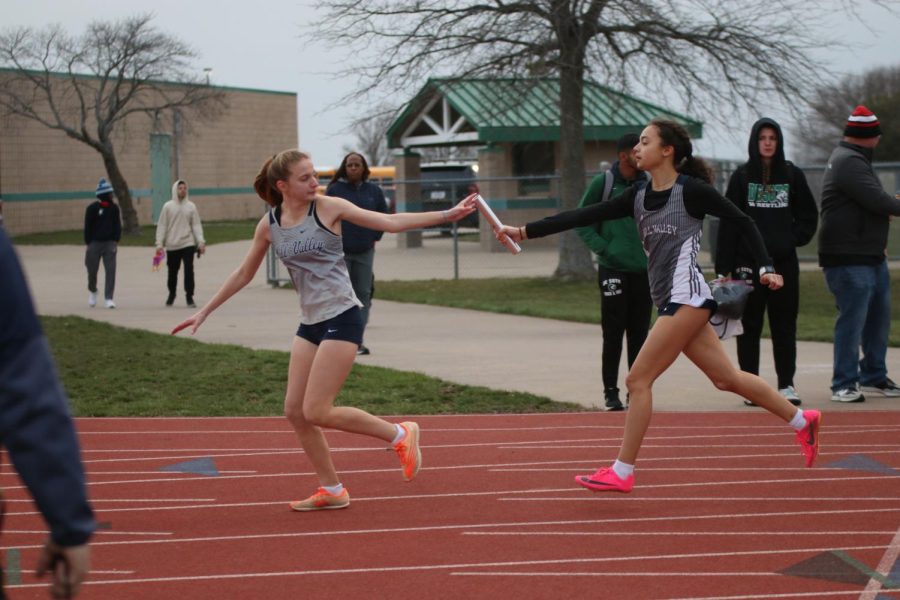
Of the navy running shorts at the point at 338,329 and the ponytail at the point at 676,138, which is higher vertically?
the ponytail at the point at 676,138

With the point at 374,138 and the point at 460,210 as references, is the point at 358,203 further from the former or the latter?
the point at 374,138

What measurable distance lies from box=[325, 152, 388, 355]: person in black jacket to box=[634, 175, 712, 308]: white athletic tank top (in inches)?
209

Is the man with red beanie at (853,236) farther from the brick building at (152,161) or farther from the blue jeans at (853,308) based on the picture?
the brick building at (152,161)

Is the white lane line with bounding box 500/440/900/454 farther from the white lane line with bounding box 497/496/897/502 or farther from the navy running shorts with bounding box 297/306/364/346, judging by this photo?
the navy running shorts with bounding box 297/306/364/346

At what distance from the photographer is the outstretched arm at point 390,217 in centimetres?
639

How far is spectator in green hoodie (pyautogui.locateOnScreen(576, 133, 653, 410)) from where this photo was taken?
906 cm

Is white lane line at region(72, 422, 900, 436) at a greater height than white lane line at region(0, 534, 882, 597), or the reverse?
white lane line at region(0, 534, 882, 597)

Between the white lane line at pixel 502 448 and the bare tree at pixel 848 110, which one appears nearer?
the white lane line at pixel 502 448

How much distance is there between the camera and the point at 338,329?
6.48 metres

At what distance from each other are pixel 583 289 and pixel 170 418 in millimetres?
12238

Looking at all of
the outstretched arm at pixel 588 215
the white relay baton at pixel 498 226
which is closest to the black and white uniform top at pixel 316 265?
the white relay baton at pixel 498 226

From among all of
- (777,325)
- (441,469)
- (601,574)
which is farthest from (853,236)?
(601,574)

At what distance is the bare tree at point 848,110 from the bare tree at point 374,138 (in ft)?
23.2

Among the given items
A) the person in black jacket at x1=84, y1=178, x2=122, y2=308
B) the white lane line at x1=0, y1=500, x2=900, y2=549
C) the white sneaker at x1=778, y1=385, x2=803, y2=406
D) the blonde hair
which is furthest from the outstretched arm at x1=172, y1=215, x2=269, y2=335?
the person in black jacket at x1=84, y1=178, x2=122, y2=308
